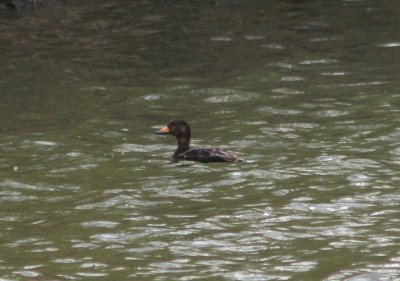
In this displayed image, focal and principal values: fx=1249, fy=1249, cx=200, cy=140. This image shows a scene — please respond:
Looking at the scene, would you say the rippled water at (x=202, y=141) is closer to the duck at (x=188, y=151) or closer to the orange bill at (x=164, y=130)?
the duck at (x=188, y=151)

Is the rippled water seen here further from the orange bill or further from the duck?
the orange bill

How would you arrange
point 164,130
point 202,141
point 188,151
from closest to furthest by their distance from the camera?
point 188,151
point 164,130
point 202,141

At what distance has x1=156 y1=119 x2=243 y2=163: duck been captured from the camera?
15.3 meters

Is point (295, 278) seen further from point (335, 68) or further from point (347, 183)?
point (335, 68)

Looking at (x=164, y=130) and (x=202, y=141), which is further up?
(x=164, y=130)

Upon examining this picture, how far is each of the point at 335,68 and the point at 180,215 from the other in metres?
8.83

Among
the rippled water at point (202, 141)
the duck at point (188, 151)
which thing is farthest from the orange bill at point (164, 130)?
the rippled water at point (202, 141)

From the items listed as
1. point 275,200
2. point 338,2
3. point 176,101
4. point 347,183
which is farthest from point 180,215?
point 338,2

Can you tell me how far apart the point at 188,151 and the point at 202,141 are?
3.61ft

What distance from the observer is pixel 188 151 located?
629 inches

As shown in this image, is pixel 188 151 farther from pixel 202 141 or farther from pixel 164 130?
pixel 202 141

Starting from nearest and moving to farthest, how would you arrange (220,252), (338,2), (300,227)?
(220,252), (300,227), (338,2)

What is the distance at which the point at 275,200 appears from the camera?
13.4 meters

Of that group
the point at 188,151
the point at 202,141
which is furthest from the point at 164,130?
the point at 188,151
